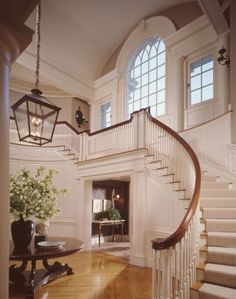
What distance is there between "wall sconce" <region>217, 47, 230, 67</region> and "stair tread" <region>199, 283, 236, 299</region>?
5.12 metres

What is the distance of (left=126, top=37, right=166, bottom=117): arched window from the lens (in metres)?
8.78

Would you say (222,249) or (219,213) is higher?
(219,213)

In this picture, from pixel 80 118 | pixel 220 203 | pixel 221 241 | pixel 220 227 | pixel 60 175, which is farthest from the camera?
pixel 80 118

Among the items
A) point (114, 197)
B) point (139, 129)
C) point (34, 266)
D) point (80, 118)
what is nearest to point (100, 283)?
point (34, 266)

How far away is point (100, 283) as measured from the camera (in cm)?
480

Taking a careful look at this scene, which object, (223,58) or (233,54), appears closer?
(233,54)

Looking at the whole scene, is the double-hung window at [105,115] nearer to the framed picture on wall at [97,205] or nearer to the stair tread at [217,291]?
the framed picture on wall at [97,205]

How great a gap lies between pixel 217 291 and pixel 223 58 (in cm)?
525

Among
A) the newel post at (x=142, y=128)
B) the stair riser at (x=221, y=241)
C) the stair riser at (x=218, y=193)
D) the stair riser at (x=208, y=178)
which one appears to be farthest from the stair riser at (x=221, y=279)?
the newel post at (x=142, y=128)

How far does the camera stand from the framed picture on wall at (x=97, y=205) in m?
9.95

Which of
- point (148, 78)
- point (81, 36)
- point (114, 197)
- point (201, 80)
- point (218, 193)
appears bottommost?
point (114, 197)

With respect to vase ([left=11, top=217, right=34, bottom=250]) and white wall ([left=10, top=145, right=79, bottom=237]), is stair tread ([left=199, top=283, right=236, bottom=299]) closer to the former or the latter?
vase ([left=11, top=217, right=34, bottom=250])

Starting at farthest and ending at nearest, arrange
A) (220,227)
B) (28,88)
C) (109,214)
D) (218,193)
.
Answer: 1. (28,88)
2. (109,214)
3. (218,193)
4. (220,227)

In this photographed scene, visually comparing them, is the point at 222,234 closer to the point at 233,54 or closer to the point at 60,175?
the point at 233,54
